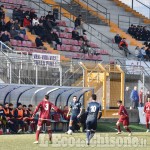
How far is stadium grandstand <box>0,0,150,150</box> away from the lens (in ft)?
121

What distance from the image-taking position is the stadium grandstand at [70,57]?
1455 inches

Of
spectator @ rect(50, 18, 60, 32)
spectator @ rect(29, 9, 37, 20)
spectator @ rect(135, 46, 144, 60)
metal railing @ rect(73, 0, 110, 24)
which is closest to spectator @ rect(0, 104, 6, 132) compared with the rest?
spectator @ rect(29, 9, 37, 20)

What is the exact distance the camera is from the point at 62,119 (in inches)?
1467

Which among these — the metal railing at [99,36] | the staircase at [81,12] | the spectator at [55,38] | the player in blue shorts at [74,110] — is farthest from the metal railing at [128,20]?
the player in blue shorts at [74,110]

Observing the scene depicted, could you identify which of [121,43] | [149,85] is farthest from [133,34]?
[149,85]

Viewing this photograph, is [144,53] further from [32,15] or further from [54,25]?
[32,15]

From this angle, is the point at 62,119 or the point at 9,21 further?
the point at 9,21

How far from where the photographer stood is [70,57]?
154 feet

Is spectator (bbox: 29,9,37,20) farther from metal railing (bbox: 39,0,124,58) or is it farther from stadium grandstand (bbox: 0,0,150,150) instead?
metal railing (bbox: 39,0,124,58)

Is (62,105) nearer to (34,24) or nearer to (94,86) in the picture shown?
(94,86)

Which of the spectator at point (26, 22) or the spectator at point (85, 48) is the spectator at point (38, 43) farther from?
the spectator at point (85, 48)

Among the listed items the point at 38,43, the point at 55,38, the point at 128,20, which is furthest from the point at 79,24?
the point at 128,20

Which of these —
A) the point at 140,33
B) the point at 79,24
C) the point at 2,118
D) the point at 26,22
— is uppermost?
the point at 79,24

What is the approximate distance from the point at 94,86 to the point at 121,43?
13097 millimetres
